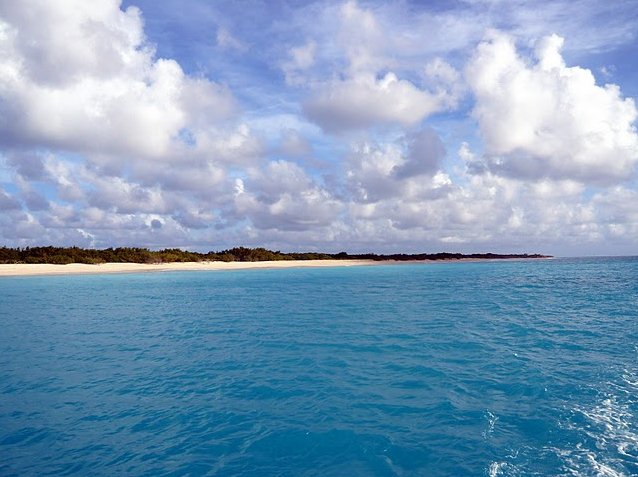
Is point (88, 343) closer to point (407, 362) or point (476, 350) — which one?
point (407, 362)

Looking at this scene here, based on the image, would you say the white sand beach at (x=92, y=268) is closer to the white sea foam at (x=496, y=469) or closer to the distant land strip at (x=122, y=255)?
the distant land strip at (x=122, y=255)

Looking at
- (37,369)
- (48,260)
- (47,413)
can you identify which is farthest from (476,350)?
(48,260)

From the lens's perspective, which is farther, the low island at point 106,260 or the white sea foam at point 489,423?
the low island at point 106,260

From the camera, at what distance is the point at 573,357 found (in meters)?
16.3

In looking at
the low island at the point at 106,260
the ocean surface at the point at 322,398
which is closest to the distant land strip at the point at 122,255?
the low island at the point at 106,260

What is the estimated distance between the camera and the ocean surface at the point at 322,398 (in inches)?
337

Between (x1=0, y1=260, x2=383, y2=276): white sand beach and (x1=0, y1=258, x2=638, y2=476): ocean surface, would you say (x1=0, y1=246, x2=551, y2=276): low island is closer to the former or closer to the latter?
(x1=0, y1=260, x2=383, y2=276): white sand beach

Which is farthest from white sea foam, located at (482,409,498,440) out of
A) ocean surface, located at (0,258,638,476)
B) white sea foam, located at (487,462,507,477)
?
white sea foam, located at (487,462,507,477)

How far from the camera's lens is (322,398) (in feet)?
39.2

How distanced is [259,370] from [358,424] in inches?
222

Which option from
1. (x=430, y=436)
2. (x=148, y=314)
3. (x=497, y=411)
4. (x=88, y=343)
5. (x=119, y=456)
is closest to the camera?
(x=119, y=456)

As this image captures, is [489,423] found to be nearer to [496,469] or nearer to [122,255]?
[496,469]

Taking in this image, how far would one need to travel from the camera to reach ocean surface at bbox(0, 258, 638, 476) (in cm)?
855

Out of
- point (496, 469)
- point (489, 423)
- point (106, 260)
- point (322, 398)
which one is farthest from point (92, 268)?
point (496, 469)
